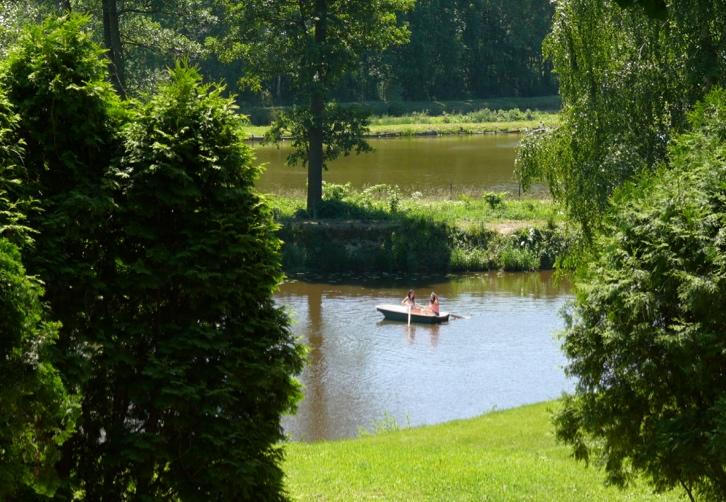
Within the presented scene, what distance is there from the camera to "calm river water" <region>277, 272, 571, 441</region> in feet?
76.8

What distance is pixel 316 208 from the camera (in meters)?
41.1

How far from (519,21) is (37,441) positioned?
3471 inches

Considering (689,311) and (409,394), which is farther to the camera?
(409,394)

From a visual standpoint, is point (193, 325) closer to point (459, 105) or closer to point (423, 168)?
point (423, 168)

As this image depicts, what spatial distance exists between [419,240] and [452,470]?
23.5m

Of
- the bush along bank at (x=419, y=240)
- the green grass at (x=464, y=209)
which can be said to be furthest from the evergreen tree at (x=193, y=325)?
the green grass at (x=464, y=209)

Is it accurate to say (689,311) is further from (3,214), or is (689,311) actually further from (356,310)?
(356,310)

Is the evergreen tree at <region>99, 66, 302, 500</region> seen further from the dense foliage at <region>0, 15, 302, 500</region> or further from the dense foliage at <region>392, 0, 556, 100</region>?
the dense foliage at <region>392, 0, 556, 100</region>

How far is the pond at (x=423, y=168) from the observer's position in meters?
51.4

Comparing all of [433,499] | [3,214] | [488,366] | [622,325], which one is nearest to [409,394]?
[488,366]

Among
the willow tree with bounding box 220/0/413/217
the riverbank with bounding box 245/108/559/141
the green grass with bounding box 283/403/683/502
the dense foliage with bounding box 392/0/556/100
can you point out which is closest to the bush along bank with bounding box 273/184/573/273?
the willow tree with bounding box 220/0/413/217

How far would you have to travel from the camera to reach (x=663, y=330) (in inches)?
417

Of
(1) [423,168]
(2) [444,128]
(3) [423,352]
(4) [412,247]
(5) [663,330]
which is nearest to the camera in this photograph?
(5) [663,330]

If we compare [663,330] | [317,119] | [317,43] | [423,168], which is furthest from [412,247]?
[663,330]
